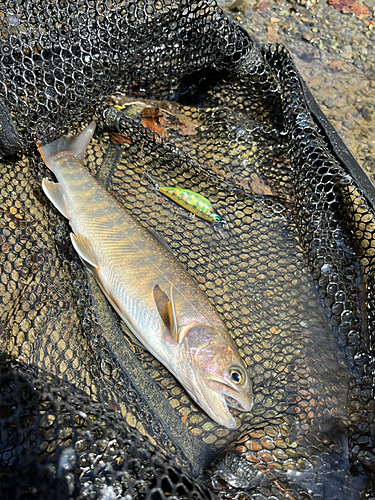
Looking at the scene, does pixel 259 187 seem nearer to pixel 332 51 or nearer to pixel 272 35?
pixel 272 35

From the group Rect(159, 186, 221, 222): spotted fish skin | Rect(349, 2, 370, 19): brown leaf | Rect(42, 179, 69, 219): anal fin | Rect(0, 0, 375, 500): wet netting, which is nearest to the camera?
Rect(0, 0, 375, 500): wet netting

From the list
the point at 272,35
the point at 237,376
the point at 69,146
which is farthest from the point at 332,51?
the point at 237,376

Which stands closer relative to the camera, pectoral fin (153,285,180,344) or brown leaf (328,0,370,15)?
pectoral fin (153,285,180,344)

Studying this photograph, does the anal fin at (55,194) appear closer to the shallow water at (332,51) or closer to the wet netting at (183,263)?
the wet netting at (183,263)

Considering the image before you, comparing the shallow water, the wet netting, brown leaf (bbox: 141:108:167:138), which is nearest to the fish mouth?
the wet netting

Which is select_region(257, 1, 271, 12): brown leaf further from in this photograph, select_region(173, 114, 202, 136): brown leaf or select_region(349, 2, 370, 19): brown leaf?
select_region(173, 114, 202, 136): brown leaf

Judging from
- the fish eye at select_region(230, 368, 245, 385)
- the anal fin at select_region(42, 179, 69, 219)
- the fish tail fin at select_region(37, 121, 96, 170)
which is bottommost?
the fish eye at select_region(230, 368, 245, 385)

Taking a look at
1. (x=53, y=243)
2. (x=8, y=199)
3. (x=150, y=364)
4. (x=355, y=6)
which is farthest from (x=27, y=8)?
(x=355, y=6)

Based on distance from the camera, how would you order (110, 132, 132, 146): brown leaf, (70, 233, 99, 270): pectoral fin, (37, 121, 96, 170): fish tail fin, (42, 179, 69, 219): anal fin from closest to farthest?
(70, 233, 99, 270): pectoral fin < (42, 179, 69, 219): anal fin < (37, 121, 96, 170): fish tail fin < (110, 132, 132, 146): brown leaf
